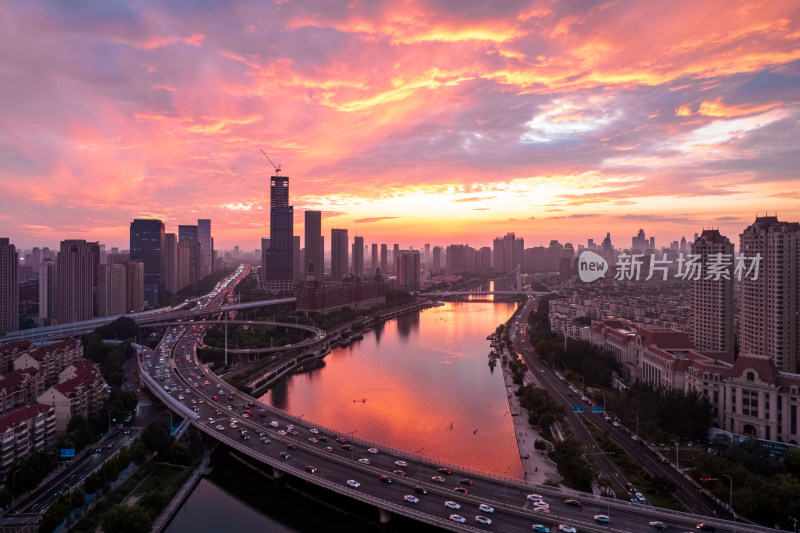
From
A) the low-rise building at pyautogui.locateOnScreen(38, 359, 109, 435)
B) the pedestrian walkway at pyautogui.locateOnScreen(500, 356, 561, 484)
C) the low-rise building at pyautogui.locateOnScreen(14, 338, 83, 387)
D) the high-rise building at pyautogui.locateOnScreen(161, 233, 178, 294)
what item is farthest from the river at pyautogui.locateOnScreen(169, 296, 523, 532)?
the high-rise building at pyautogui.locateOnScreen(161, 233, 178, 294)

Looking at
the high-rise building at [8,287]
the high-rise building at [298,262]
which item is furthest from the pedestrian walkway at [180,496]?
the high-rise building at [298,262]

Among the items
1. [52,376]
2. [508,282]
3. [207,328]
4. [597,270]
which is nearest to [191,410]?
[52,376]

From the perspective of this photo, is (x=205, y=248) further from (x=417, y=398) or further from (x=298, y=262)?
(x=417, y=398)

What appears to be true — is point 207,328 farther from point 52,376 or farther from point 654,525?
point 654,525

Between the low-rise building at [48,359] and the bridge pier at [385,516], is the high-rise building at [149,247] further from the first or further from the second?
the bridge pier at [385,516]

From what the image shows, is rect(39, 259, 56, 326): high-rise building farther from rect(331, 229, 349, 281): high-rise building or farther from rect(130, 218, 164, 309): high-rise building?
rect(331, 229, 349, 281): high-rise building

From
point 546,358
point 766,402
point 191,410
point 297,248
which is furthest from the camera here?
point 297,248
